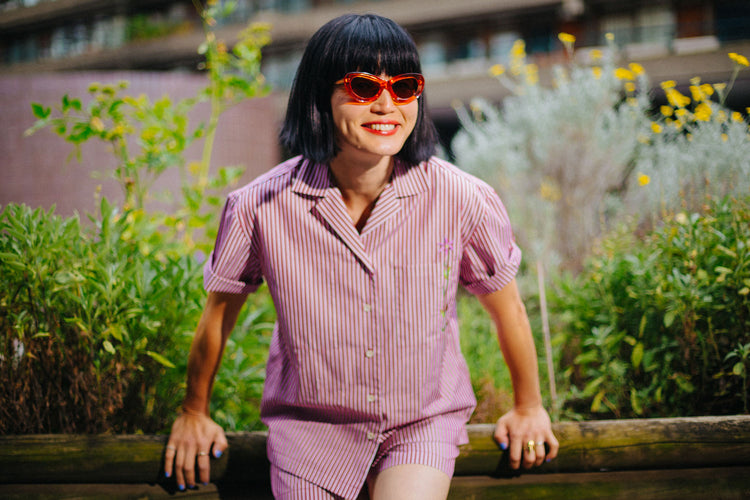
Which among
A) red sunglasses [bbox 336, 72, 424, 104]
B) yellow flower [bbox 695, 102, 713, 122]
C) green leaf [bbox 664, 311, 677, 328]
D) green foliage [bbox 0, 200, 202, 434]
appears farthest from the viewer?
yellow flower [bbox 695, 102, 713, 122]

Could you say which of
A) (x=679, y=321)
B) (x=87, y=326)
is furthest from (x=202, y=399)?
(x=679, y=321)

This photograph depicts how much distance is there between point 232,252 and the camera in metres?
1.44

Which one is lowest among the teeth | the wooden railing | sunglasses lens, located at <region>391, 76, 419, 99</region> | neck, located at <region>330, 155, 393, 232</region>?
the wooden railing

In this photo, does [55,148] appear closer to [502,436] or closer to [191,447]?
[191,447]

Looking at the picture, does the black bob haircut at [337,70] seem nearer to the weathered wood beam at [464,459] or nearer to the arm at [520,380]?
the arm at [520,380]

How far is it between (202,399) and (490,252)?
2.86 ft

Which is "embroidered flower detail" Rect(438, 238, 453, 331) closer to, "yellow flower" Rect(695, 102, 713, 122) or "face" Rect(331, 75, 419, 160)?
"face" Rect(331, 75, 419, 160)

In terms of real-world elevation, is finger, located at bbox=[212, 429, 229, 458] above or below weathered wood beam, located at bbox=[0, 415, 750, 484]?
above

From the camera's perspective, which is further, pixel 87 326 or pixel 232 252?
pixel 87 326

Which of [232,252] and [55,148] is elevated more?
[55,148]

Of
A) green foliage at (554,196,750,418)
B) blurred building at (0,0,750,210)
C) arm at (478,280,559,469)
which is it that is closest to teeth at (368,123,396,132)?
arm at (478,280,559,469)

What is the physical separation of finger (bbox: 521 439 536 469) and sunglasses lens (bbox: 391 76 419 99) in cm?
97

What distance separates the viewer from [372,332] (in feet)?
4.58

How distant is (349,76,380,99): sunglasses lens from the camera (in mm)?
1287
